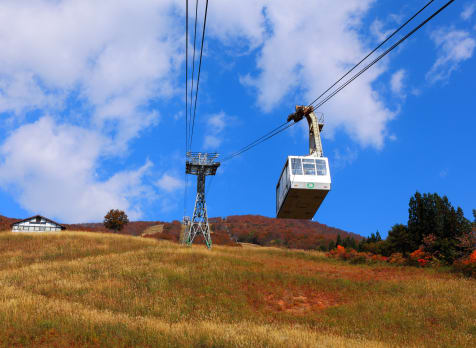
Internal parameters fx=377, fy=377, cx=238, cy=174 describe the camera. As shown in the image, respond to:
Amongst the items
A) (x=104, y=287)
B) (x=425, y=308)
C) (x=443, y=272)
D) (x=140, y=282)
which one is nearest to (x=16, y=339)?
(x=104, y=287)

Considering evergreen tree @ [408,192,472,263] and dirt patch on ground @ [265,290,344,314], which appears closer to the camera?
dirt patch on ground @ [265,290,344,314]

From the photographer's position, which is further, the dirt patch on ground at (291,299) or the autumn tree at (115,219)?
the autumn tree at (115,219)

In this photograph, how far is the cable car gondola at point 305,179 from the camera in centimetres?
1958

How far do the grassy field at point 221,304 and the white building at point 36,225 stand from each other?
113 feet

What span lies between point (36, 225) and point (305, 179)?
63.3 m

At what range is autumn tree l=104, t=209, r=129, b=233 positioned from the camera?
7444cm

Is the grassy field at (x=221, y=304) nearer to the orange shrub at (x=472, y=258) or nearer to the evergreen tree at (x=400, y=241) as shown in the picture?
the orange shrub at (x=472, y=258)

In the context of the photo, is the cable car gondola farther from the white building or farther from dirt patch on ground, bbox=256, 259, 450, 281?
the white building

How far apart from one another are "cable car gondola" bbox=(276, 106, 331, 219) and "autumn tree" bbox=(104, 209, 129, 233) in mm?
58201

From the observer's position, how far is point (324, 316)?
63.0ft

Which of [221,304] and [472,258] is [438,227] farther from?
[221,304]

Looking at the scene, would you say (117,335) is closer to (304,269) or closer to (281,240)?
(304,269)

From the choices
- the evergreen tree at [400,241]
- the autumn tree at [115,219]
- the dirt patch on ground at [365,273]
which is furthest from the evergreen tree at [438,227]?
the autumn tree at [115,219]

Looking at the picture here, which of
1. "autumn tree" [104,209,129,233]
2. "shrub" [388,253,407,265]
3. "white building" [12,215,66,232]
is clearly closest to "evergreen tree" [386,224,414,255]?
"shrub" [388,253,407,265]
